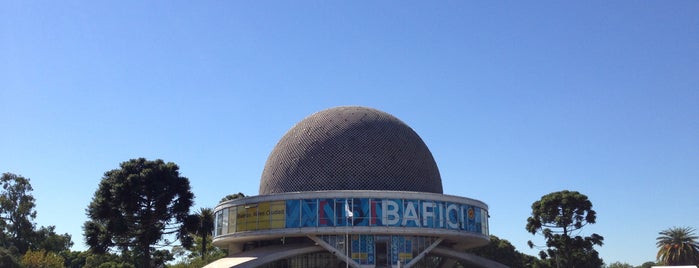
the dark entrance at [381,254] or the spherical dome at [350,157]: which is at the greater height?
the spherical dome at [350,157]

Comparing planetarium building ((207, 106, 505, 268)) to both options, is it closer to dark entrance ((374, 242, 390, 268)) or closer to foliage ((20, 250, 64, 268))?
dark entrance ((374, 242, 390, 268))

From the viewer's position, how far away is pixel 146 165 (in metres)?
44.2

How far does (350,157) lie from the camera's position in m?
39.9

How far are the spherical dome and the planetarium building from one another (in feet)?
0.22

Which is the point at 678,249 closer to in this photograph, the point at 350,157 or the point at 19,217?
the point at 350,157

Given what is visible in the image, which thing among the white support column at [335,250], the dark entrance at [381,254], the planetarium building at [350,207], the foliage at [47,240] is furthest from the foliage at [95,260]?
the dark entrance at [381,254]

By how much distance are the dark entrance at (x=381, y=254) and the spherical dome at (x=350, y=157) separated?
443cm

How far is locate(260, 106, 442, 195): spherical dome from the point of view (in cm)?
3953

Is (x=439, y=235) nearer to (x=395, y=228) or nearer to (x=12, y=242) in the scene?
(x=395, y=228)

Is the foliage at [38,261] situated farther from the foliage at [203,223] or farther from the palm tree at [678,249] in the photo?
the palm tree at [678,249]

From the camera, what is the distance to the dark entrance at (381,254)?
3544cm

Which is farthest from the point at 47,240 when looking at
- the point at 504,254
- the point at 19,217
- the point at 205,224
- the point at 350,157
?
the point at 504,254

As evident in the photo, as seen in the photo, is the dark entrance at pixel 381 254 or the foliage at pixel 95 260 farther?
the foliage at pixel 95 260

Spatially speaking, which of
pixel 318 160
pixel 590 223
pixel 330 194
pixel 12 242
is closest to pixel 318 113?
pixel 318 160
